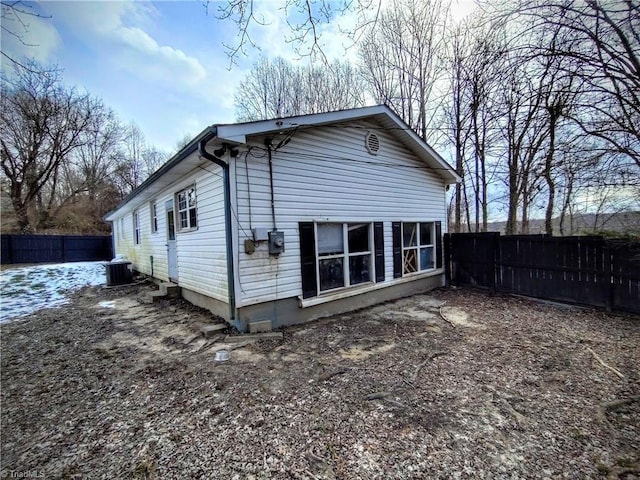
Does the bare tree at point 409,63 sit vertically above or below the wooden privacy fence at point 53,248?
above

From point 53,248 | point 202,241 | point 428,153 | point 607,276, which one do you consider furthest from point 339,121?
point 53,248

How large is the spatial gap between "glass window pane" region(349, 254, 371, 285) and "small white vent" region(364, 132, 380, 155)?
255cm

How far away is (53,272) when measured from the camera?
12.5m

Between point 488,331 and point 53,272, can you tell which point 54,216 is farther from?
point 488,331

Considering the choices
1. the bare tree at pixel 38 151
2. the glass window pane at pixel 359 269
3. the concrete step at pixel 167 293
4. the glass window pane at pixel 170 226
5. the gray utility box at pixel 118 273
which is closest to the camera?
the glass window pane at pixel 359 269

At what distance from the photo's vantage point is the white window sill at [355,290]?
17.9 ft

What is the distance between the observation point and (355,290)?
20.6 feet

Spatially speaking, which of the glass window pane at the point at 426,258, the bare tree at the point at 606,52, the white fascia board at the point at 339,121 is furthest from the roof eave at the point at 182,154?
the glass window pane at the point at 426,258

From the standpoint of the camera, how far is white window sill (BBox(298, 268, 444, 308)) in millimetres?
5465

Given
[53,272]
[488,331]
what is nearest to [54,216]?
[53,272]

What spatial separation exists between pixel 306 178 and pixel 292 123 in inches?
41.6

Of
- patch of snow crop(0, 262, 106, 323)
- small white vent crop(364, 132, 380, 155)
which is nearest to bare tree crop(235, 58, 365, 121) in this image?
small white vent crop(364, 132, 380, 155)

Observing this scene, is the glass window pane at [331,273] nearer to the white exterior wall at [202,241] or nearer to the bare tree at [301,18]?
the white exterior wall at [202,241]

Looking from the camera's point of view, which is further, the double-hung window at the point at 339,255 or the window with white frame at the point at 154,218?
the window with white frame at the point at 154,218
